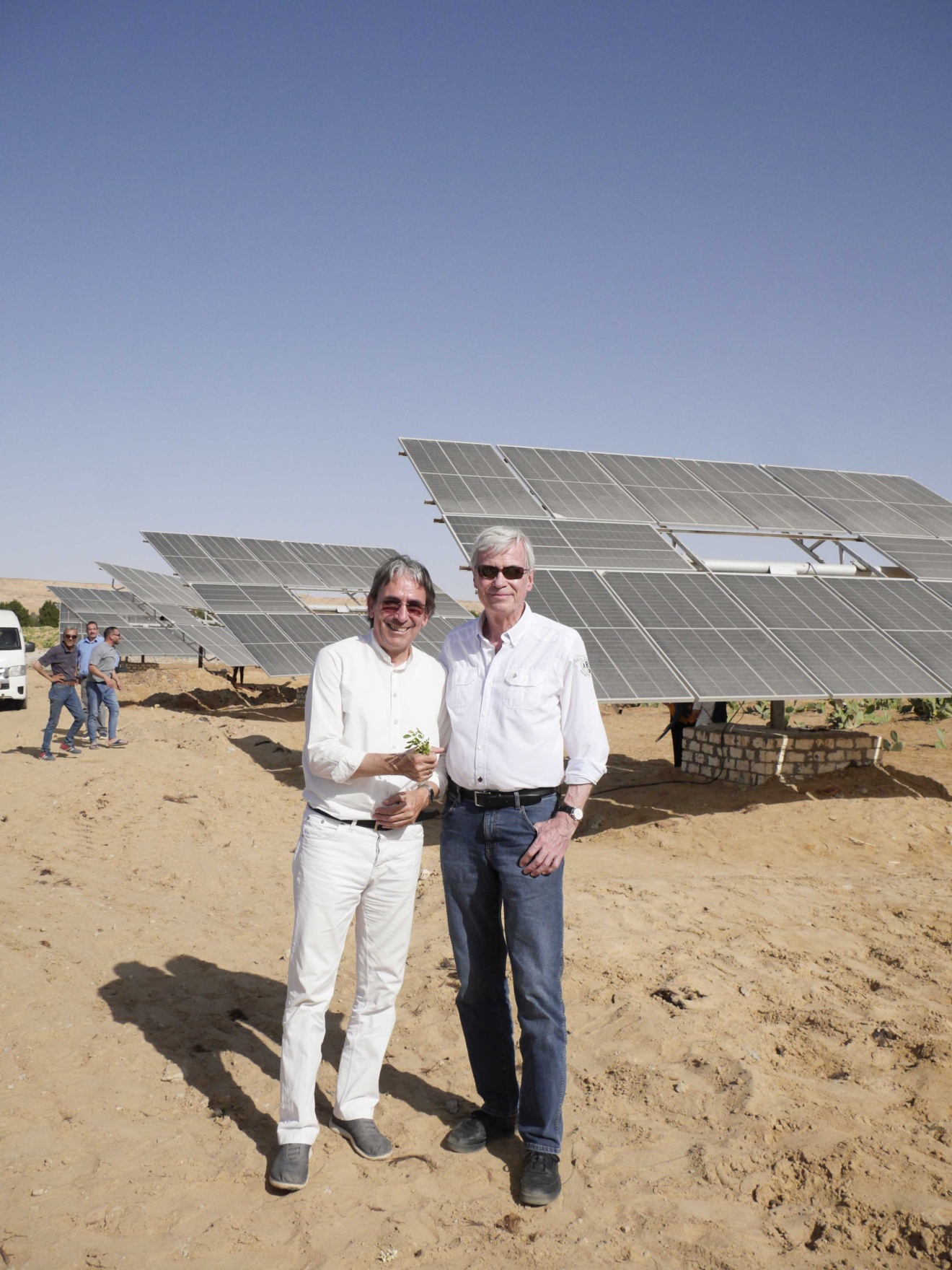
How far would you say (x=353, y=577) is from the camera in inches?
907

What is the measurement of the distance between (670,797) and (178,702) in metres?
14.4

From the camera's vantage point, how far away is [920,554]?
1251cm

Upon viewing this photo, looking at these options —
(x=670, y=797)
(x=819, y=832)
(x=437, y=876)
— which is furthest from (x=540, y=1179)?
(x=670, y=797)

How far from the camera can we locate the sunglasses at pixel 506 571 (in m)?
3.32

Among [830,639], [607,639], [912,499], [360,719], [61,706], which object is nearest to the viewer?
[360,719]

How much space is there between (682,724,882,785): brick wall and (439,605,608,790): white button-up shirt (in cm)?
795

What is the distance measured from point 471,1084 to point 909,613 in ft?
28.7

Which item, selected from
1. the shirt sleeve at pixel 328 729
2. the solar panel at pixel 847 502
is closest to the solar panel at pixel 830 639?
the solar panel at pixel 847 502

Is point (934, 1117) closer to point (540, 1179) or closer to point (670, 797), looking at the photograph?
point (540, 1179)

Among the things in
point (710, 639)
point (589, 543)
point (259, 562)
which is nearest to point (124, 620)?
point (259, 562)

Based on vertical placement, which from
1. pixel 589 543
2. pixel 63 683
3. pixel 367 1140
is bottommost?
pixel 367 1140

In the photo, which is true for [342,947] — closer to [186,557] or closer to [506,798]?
[506,798]

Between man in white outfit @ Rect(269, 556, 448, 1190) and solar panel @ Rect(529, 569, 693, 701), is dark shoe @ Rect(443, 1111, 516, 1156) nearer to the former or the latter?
man in white outfit @ Rect(269, 556, 448, 1190)

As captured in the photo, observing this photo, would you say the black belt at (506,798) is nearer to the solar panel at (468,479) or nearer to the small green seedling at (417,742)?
the small green seedling at (417,742)
